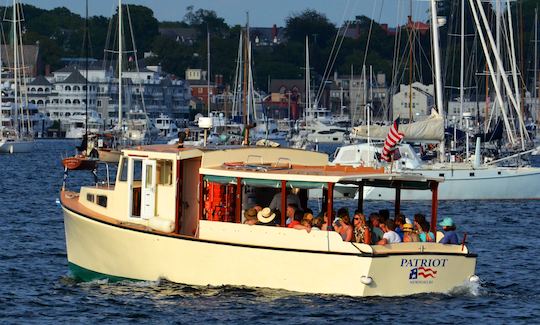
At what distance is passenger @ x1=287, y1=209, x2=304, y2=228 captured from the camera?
29669 mm

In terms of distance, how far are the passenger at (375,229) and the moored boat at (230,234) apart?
2.33 ft

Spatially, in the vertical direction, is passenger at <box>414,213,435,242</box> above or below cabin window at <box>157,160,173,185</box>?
below

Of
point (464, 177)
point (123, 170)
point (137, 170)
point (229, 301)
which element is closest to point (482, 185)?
point (464, 177)

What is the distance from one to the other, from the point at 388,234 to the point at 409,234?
75 centimetres

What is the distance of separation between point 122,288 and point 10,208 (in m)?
25.6

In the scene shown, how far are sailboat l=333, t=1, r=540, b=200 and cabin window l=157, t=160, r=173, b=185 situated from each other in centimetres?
2417

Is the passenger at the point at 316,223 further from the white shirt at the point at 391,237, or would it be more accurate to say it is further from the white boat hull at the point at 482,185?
the white boat hull at the point at 482,185

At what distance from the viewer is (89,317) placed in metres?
29.2

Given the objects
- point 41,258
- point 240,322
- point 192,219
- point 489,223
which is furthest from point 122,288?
point 489,223

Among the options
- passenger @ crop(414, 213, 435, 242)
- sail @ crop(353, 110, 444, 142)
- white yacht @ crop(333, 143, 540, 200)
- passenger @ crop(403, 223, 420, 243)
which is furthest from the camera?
sail @ crop(353, 110, 444, 142)

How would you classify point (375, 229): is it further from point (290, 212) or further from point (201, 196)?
point (201, 196)

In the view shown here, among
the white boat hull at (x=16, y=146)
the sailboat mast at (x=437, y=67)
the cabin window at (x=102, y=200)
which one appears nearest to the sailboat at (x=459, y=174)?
the sailboat mast at (x=437, y=67)

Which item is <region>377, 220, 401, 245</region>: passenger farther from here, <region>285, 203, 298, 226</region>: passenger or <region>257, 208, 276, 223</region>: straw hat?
<region>257, 208, 276, 223</region>: straw hat

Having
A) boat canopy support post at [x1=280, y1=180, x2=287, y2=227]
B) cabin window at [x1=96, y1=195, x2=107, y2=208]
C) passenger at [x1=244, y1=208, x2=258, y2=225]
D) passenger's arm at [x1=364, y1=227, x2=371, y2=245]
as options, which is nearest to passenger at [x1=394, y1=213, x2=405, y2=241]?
passenger's arm at [x1=364, y1=227, x2=371, y2=245]
